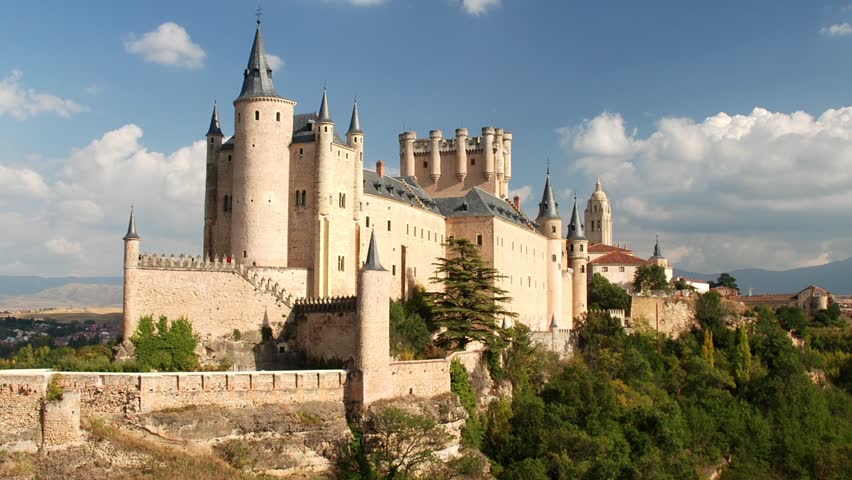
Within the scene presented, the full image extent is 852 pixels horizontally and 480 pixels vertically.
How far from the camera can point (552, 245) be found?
75875 mm

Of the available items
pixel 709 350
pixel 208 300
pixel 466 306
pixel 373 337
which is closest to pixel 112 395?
pixel 208 300

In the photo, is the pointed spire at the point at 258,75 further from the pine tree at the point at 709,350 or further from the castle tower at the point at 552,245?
the pine tree at the point at 709,350

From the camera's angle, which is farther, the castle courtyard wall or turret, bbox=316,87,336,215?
turret, bbox=316,87,336,215

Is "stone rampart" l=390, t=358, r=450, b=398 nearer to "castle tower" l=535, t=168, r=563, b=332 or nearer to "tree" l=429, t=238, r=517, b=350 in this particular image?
"tree" l=429, t=238, r=517, b=350

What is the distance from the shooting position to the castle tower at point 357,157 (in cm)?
5350

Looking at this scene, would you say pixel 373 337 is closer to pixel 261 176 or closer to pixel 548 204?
pixel 261 176

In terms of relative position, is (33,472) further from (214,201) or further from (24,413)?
(214,201)

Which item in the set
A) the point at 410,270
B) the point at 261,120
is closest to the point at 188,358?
the point at 261,120

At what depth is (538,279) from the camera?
239 ft

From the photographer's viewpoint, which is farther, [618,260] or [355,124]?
[618,260]

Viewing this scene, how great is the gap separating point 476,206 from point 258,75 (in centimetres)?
2053

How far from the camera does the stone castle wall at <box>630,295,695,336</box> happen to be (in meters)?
74.6

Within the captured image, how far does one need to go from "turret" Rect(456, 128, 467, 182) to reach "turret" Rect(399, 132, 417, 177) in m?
3.44

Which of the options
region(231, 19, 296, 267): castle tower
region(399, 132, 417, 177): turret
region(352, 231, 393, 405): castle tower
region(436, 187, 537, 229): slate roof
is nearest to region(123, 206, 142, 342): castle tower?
region(231, 19, 296, 267): castle tower
